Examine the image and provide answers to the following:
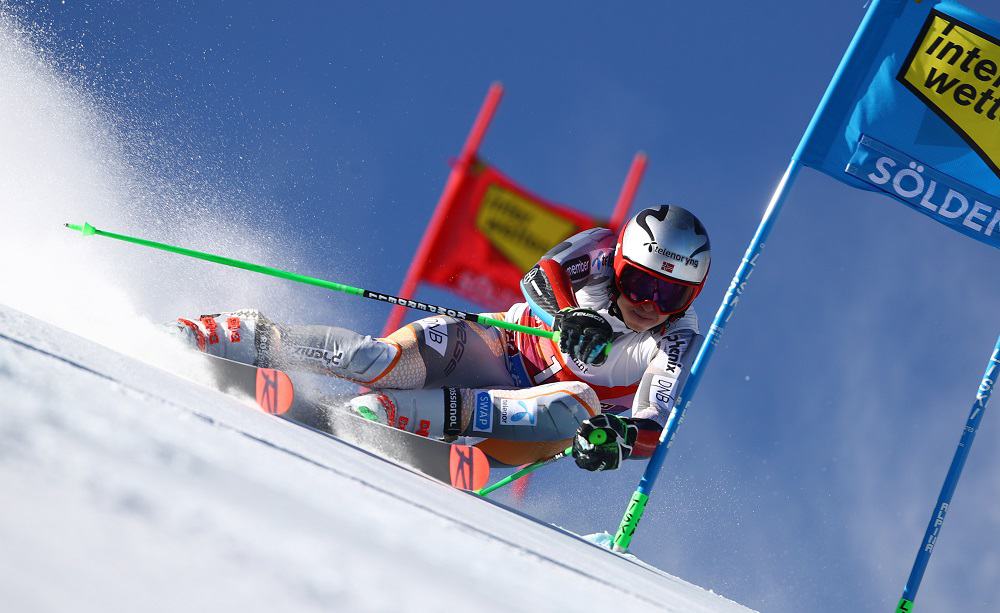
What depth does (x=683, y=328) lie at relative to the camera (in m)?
4.71

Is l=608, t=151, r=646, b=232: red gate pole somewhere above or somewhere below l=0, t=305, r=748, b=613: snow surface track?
above

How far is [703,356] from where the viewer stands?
4859mm

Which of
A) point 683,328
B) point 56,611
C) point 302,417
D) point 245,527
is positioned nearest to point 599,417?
point 683,328

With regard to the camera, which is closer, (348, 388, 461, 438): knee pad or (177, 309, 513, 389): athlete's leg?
(177, 309, 513, 389): athlete's leg

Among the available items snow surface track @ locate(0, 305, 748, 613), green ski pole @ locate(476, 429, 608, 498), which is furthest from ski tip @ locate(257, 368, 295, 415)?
snow surface track @ locate(0, 305, 748, 613)

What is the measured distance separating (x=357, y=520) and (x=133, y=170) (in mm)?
5235

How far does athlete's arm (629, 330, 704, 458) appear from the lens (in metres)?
4.47

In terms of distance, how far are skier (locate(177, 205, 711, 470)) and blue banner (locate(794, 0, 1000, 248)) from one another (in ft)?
4.02

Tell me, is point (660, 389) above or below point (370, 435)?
above

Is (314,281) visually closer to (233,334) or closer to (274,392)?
(233,334)

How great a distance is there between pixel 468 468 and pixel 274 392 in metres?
0.81

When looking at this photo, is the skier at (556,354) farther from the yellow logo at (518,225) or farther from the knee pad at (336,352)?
the yellow logo at (518,225)

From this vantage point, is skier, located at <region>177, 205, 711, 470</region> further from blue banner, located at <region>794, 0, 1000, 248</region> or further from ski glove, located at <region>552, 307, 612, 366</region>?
blue banner, located at <region>794, 0, 1000, 248</region>

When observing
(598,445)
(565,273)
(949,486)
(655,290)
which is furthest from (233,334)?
(949,486)
